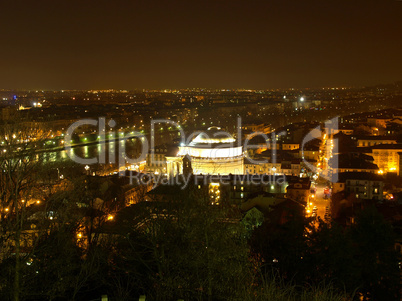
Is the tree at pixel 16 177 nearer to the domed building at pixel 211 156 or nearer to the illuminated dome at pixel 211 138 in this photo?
the domed building at pixel 211 156

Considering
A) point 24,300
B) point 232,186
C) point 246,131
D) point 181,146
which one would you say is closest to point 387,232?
point 24,300

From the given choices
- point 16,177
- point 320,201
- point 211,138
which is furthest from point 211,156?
point 16,177

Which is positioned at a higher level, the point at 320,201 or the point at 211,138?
the point at 211,138

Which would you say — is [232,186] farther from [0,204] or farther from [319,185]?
[0,204]

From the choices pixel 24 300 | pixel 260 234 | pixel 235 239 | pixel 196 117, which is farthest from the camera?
pixel 196 117

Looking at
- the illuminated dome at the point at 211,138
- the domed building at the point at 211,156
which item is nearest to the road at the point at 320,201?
the domed building at the point at 211,156

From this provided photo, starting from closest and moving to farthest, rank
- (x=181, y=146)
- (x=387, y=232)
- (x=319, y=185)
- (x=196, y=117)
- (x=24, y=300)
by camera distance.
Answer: (x=24, y=300), (x=387, y=232), (x=319, y=185), (x=181, y=146), (x=196, y=117)

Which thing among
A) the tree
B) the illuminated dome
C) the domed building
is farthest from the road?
the tree

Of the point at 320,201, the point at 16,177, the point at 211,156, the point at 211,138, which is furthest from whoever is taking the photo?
the point at 211,138

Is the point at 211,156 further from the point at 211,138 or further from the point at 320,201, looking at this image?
the point at 320,201
